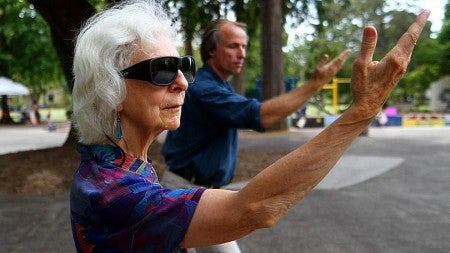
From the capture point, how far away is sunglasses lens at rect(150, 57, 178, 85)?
1512mm

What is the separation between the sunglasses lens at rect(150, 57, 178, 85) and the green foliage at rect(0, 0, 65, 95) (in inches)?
1091

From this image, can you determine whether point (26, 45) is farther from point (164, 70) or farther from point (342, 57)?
point (164, 70)

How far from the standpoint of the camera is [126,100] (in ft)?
5.08

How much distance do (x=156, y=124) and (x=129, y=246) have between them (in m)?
0.41

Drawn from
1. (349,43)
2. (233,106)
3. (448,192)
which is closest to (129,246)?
(233,106)

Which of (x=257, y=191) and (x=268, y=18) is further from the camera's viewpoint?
(x=268, y=18)

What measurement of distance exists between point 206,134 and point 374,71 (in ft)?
6.69

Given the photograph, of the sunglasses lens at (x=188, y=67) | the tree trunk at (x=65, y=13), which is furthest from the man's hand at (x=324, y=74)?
the tree trunk at (x=65, y=13)

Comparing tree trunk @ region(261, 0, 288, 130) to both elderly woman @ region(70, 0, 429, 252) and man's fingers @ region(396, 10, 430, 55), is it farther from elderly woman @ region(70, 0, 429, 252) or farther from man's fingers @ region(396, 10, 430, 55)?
man's fingers @ region(396, 10, 430, 55)

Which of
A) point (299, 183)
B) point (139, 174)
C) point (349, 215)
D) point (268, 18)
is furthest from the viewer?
point (268, 18)

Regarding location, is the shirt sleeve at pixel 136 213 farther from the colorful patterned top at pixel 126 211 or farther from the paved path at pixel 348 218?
the paved path at pixel 348 218

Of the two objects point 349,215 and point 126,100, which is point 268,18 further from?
point 126,100

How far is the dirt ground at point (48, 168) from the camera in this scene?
7.48m

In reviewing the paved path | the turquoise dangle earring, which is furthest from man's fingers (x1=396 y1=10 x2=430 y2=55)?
the paved path
